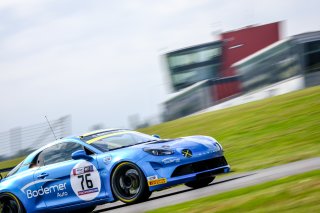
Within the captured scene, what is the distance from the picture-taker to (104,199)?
1056 cm

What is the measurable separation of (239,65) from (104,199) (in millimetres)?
34203

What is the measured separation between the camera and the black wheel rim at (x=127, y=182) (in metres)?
10.3

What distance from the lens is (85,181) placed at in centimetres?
1073

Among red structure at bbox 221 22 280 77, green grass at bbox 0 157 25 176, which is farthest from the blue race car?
red structure at bbox 221 22 280 77

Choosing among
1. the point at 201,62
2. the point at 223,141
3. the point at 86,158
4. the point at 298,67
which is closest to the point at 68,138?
the point at 86,158

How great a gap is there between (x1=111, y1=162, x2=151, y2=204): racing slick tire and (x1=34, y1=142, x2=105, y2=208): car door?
34 centimetres

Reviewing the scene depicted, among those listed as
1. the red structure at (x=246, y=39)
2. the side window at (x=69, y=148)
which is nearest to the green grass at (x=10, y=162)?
the side window at (x=69, y=148)

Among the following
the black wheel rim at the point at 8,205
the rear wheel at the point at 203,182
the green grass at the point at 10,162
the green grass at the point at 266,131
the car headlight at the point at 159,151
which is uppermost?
the car headlight at the point at 159,151

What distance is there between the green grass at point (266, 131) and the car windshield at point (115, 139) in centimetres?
243

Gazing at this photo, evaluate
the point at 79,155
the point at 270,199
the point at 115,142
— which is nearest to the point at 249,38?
the point at 115,142

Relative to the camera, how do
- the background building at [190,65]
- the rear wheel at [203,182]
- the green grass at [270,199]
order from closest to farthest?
the green grass at [270,199], the rear wheel at [203,182], the background building at [190,65]

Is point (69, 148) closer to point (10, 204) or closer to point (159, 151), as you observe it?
point (10, 204)

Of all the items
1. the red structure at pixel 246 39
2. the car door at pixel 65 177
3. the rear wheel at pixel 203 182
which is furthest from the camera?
the red structure at pixel 246 39

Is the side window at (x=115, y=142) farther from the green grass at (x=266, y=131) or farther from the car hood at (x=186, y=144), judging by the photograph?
the green grass at (x=266, y=131)
